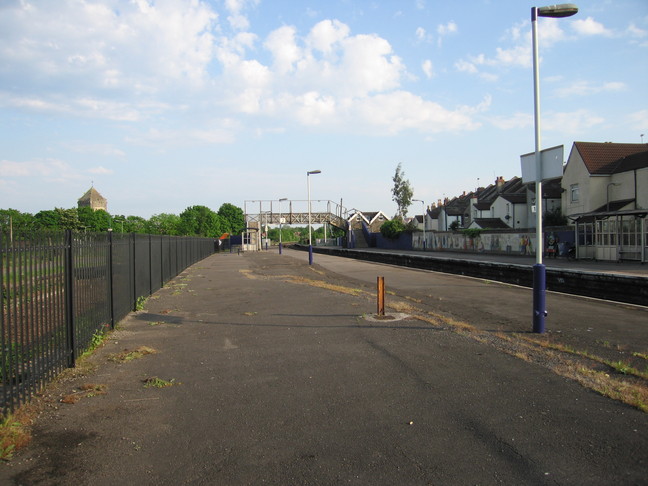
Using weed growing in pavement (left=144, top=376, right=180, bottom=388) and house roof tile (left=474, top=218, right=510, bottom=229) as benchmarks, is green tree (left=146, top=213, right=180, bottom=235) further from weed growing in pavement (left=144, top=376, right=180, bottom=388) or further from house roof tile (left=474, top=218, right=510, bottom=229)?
weed growing in pavement (left=144, top=376, right=180, bottom=388)

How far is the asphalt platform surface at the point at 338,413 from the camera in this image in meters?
3.51

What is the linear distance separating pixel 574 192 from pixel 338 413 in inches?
1659

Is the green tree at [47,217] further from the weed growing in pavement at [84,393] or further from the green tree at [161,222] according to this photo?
the weed growing in pavement at [84,393]

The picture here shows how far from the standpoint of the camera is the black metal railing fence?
441 cm

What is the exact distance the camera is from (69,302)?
6.14 meters

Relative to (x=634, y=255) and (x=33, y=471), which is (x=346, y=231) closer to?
(x=634, y=255)

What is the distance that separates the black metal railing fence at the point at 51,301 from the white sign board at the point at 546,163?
24.0 ft

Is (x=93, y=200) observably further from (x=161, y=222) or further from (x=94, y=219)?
(x=94, y=219)

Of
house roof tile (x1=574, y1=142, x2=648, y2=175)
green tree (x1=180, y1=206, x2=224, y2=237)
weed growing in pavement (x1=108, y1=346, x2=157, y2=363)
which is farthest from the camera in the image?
green tree (x1=180, y1=206, x2=224, y2=237)

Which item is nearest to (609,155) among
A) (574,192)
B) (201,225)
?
(574,192)

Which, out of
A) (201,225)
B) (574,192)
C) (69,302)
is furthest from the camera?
(201,225)

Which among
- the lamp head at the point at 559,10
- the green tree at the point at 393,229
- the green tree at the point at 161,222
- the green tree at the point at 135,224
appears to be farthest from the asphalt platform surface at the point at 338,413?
the green tree at the point at 135,224

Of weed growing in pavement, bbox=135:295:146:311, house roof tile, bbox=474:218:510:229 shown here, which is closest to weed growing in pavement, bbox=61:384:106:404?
weed growing in pavement, bbox=135:295:146:311

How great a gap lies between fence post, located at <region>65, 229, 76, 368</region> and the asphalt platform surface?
16.2 inches
